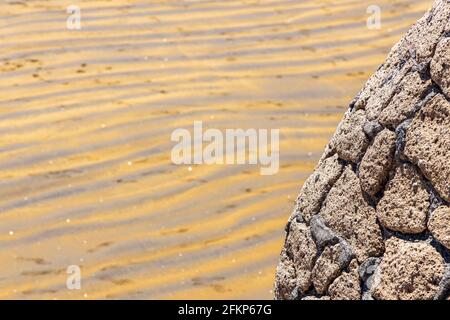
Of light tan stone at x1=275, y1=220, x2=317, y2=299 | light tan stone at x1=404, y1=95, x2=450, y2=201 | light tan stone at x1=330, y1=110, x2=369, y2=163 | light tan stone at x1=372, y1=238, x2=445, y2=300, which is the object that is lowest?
light tan stone at x1=372, y1=238, x2=445, y2=300

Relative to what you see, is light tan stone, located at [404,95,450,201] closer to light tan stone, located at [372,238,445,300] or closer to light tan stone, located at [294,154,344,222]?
light tan stone, located at [372,238,445,300]

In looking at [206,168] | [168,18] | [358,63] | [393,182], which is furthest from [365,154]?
[168,18]

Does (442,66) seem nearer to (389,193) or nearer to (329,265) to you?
(389,193)

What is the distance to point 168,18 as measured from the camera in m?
6.94

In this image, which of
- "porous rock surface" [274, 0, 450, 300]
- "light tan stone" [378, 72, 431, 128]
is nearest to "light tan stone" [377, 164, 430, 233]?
"porous rock surface" [274, 0, 450, 300]

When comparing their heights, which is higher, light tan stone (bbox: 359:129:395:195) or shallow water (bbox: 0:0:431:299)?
shallow water (bbox: 0:0:431:299)

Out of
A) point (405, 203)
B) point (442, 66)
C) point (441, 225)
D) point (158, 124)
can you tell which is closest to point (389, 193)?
point (405, 203)

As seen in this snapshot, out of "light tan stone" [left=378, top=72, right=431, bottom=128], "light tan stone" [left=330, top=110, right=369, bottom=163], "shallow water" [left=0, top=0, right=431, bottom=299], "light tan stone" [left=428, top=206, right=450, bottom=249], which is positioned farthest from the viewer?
"shallow water" [left=0, top=0, right=431, bottom=299]

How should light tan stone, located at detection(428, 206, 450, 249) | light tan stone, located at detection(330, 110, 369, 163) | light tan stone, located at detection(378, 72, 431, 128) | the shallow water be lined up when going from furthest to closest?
1. the shallow water
2. light tan stone, located at detection(330, 110, 369, 163)
3. light tan stone, located at detection(378, 72, 431, 128)
4. light tan stone, located at detection(428, 206, 450, 249)

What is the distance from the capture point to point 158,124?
18.0 feet

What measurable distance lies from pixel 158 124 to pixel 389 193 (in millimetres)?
3308

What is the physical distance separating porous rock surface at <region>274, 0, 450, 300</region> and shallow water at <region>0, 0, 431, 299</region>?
171 centimetres

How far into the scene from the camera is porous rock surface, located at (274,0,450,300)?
2158mm

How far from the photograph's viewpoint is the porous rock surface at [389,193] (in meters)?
2.16
